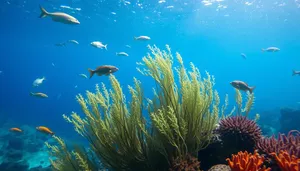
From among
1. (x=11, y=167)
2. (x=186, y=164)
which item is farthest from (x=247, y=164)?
(x=11, y=167)

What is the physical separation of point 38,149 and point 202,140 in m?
20.1

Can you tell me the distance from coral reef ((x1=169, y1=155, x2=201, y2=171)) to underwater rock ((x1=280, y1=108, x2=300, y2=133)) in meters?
21.1

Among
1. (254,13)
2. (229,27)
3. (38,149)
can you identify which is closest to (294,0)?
(254,13)

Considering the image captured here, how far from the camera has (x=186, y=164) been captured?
134 inches

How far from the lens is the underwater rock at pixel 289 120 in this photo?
20.4 m

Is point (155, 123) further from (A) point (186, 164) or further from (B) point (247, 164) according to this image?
(B) point (247, 164)

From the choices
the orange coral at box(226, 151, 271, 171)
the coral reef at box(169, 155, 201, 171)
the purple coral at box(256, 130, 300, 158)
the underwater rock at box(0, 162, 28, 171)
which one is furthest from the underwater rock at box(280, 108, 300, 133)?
the underwater rock at box(0, 162, 28, 171)

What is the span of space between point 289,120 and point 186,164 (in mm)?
22323

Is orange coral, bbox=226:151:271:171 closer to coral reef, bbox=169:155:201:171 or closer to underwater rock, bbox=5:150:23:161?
coral reef, bbox=169:155:201:171

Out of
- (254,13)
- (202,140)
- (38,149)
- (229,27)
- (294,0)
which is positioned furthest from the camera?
(229,27)

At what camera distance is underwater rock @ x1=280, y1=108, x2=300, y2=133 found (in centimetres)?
2040

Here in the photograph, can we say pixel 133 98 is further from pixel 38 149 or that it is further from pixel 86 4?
pixel 86 4

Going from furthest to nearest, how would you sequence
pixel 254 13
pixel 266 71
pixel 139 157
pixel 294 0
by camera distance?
pixel 266 71 → pixel 254 13 → pixel 294 0 → pixel 139 157

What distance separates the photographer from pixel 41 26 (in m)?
34.5
